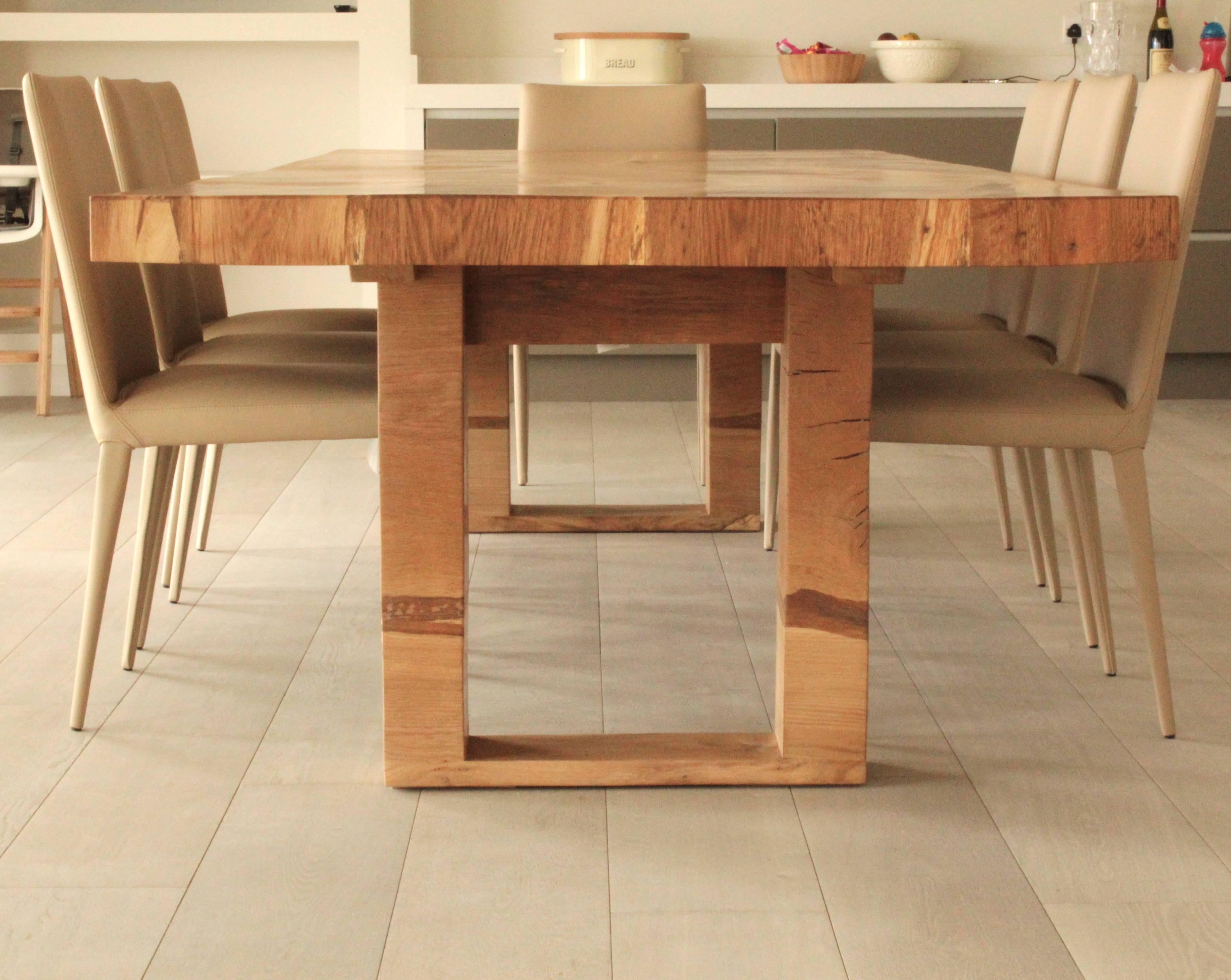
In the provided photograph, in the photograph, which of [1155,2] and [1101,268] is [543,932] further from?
[1155,2]

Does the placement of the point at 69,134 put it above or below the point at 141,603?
above

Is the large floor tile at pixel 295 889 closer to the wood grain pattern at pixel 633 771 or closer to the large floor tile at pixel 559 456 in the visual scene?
the wood grain pattern at pixel 633 771

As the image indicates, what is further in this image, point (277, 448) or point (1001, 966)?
point (277, 448)

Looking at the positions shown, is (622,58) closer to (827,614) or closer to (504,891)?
(827,614)

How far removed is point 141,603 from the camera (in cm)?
193

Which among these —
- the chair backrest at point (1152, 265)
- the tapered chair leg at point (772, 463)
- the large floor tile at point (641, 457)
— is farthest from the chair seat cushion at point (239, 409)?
the large floor tile at point (641, 457)

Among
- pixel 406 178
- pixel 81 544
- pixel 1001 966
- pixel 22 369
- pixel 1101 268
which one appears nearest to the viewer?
pixel 1001 966

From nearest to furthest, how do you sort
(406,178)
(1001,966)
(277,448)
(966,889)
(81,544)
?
1. (1001,966)
2. (966,889)
3. (406,178)
4. (81,544)
5. (277,448)

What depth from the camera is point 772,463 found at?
2.55 m

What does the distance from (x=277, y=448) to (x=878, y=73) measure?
2.14 meters

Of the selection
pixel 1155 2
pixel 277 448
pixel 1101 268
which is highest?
pixel 1155 2

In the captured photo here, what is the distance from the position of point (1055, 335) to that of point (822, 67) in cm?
207

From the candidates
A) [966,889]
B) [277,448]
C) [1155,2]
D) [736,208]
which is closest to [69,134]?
[736,208]

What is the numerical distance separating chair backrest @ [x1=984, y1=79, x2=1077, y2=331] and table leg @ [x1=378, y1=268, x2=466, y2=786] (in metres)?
1.16
